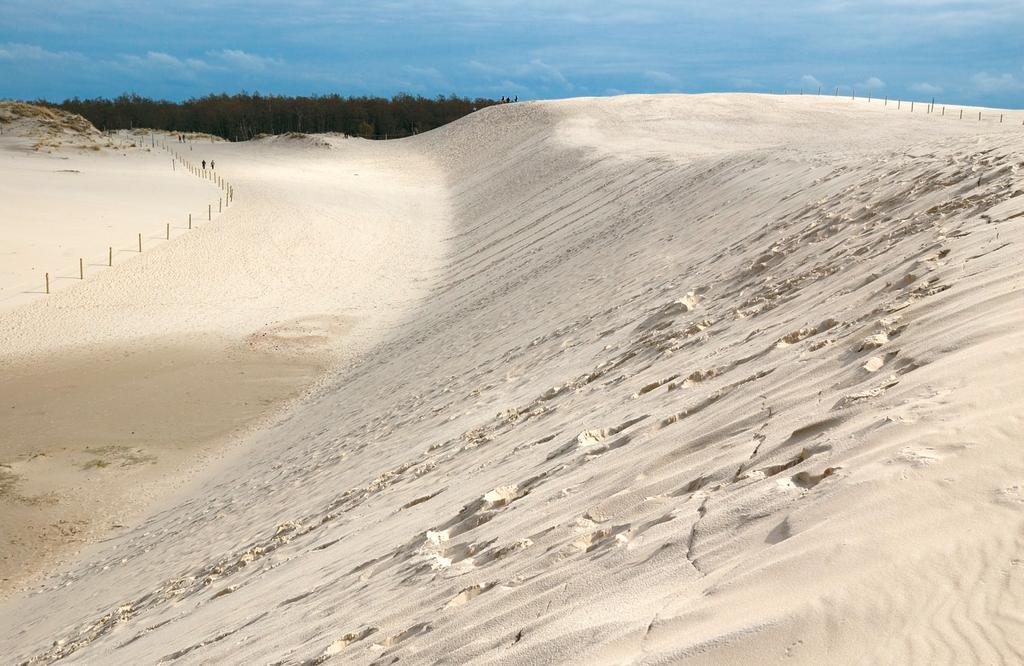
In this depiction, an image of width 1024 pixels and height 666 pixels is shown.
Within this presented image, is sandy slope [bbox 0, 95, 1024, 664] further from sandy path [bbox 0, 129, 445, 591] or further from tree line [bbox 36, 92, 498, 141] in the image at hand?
tree line [bbox 36, 92, 498, 141]

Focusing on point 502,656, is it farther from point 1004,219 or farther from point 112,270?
point 112,270

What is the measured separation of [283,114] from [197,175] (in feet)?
101

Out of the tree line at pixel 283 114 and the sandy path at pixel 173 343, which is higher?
the tree line at pixel 283 114

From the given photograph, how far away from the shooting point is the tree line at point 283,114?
6462 centimetres

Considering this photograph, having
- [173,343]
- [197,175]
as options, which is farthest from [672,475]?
[197,175]

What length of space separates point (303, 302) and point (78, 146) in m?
33.5

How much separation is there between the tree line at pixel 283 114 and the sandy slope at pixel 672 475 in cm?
5249

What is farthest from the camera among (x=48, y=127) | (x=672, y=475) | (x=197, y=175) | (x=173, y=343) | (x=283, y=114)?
(x=283, y=114)

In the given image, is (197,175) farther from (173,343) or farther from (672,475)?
(672,475)

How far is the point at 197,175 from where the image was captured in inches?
1590

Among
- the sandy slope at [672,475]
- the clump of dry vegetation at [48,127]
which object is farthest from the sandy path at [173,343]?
the clump of dry vegetation at [48,127]

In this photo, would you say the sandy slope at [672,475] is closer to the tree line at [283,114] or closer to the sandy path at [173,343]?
the sandy path at [173,343]

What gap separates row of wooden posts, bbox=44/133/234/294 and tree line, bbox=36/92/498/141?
1265 cm

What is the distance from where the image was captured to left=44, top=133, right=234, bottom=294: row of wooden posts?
74.4 ft
